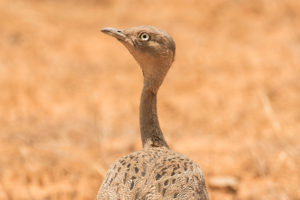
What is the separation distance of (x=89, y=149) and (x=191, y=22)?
6501mm

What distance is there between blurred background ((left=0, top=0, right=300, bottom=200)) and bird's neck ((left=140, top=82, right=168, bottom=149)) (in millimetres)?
1607

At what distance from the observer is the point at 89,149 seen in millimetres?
8070

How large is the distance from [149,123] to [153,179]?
2.78ft

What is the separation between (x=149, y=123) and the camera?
3980 mm

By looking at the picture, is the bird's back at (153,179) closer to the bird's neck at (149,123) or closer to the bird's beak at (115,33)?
the bird's neck at (149,123)

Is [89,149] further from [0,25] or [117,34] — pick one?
[0,25]

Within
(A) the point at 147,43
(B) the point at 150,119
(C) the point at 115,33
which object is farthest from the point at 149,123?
(C) the point at 115,33

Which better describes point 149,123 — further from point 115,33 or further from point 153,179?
point 153,179

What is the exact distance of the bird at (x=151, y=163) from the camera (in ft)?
10.3

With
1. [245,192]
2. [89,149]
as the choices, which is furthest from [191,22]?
[245,192]

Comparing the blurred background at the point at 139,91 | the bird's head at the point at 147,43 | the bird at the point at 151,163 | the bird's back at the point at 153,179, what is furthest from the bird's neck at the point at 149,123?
the blurred background at the point at 139,91

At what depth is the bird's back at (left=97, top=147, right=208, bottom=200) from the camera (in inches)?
123

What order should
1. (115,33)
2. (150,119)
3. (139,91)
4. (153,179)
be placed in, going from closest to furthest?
(153,179), (115,33), (150,119), (139,91)

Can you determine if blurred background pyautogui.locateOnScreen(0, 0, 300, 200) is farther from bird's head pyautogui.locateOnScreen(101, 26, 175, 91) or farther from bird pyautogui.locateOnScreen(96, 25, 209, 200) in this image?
bird's head pyautogui.locateOnScreen(101, 26, 175, 91)
